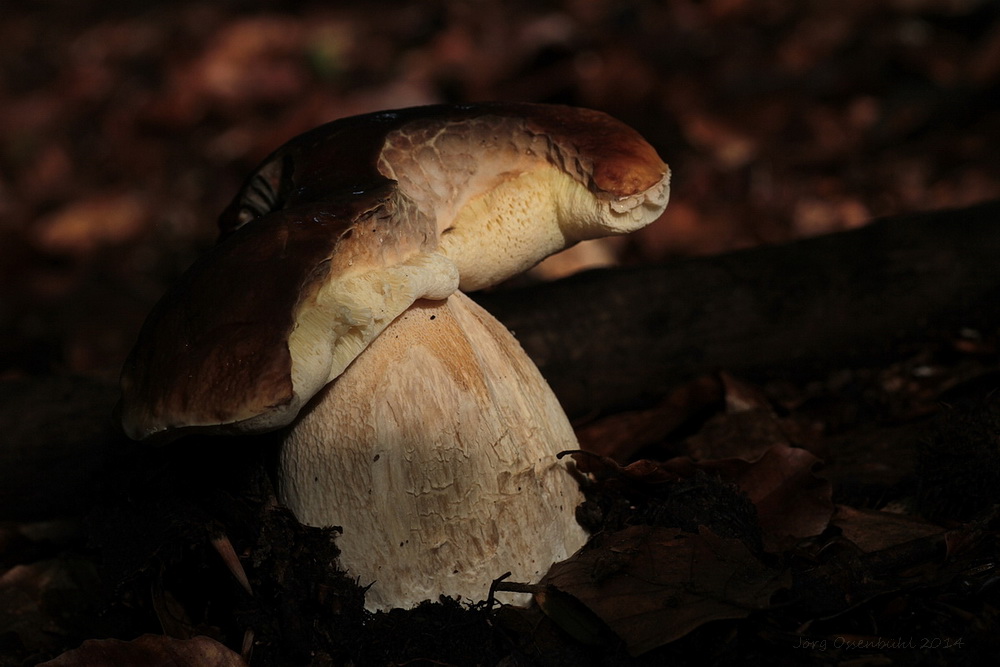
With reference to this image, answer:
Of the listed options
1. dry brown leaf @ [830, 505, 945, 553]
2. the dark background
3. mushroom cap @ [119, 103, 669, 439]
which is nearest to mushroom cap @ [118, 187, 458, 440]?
mushroom cap @ [119, 103, 669, 439]

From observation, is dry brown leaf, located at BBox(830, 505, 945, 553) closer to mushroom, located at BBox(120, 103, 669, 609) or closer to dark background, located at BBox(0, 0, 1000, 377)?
mushroom, located at BBox(120, 103, 669, 609)

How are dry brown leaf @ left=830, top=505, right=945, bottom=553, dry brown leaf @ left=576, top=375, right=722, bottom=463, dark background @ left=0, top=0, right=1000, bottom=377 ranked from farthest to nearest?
dark background @ left=0, top=0, right=1000, bottom=377
dry brown leaf @ left=576, top=375, right=722, bottom=463
dry brown leaf @ left=830, top=505, right=945, bottom=553

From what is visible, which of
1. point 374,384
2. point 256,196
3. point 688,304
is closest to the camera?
point 374,384

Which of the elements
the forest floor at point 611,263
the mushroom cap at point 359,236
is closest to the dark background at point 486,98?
the forest floor at point 611,263

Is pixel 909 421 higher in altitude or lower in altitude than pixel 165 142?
lower

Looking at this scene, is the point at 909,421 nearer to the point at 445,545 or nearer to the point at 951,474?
the point at 951,474

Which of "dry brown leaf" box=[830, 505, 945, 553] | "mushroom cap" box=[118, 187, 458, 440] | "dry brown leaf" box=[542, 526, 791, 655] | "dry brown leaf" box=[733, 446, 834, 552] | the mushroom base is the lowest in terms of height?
"dry brown leaf" box=[830, 505, 945, 553]

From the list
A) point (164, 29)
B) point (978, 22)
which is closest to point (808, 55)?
point (978, 22)
